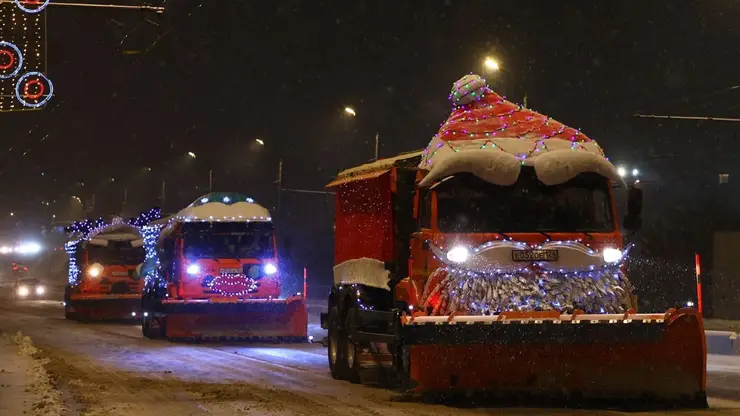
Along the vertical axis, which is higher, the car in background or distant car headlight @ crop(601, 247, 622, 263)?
the car in background

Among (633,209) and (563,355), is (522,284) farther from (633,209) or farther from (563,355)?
(633,209)

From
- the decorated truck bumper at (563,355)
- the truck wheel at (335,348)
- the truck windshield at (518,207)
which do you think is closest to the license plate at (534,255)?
the truck windshield at (518,207)

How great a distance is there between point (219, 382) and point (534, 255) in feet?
16.6

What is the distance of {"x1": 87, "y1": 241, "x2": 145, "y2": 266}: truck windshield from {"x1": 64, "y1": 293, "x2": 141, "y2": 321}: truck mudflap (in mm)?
1098

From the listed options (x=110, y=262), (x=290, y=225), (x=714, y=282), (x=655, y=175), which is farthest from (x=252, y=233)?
(x=290, y=225)

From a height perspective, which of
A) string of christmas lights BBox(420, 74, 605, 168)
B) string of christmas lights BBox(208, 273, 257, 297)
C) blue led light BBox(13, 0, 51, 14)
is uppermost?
blue led light BBox(13, 0, 51, 14)

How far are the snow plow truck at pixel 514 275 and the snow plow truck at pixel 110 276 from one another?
780 inches

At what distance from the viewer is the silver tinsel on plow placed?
12.4 m

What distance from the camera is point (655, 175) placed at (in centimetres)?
4662

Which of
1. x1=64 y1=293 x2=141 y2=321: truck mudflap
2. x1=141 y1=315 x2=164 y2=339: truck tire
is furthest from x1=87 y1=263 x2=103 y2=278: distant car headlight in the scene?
x1=141 y1=315 x2=164 y2=339: truck tire

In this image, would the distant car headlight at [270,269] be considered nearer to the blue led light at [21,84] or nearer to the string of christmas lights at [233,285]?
the string of christmas lights at [233,285]

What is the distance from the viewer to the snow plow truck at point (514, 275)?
11773 mm

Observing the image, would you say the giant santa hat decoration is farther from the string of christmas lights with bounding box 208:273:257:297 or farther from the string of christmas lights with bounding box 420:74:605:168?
the string of christmas lights with bounding box 208:273:257:297

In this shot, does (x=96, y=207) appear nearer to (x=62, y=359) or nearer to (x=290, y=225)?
(x=290, y=225)
